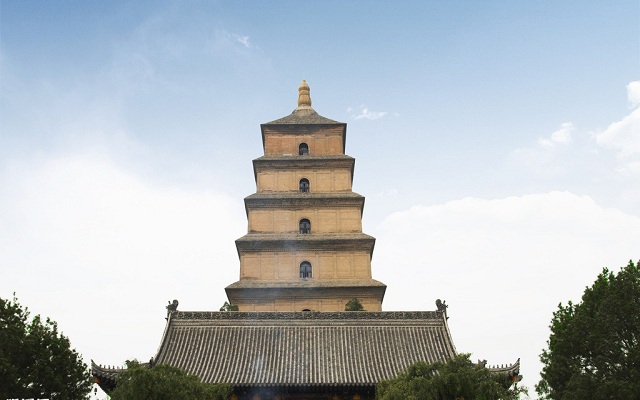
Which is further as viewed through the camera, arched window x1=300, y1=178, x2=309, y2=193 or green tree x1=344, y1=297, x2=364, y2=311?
arched window x1=300, y1=178, x2=309, y2=193

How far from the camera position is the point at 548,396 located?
88.4ft

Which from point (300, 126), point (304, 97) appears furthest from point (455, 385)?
point (304, 97)

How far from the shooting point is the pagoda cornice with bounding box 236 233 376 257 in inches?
1314

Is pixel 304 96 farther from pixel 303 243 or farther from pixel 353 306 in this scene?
pixel 353 306

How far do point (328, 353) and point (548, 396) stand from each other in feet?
28.1

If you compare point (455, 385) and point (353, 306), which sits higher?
point (353, 306)

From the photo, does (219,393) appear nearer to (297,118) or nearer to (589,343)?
(589,343)

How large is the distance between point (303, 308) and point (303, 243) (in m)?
3.07

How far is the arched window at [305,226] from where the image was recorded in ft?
113

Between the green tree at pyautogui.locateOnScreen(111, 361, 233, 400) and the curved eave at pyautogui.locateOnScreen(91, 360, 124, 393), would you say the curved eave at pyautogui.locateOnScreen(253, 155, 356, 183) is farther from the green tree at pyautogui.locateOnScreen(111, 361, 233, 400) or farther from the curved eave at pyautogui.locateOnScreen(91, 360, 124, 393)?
the green tree at pyautogui.locateOnScreen(111, 361, 233, 400)

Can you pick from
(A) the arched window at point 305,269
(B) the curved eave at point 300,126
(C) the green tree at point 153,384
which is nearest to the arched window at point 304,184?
(B) the curved eave at point 300,126

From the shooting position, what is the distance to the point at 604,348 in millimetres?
21875

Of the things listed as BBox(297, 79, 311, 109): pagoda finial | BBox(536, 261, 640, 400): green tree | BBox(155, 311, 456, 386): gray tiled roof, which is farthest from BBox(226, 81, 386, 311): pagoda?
BBox(536, 261, 640, 400): green tree

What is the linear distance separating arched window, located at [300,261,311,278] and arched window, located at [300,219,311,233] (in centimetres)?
178
